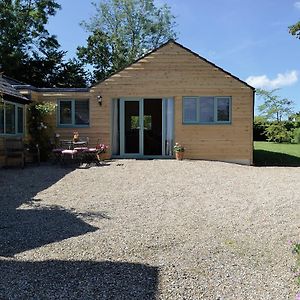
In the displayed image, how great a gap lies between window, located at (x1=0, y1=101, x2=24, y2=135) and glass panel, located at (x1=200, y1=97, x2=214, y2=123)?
293 inches

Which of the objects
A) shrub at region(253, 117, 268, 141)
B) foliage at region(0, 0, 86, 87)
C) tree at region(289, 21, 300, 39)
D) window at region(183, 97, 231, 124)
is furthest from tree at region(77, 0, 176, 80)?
tree at region(289, 21, 300, 39)

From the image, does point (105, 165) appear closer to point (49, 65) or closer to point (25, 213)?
point (25, 213)

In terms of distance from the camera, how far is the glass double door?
16875 millimetres

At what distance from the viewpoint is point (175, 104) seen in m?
16.5

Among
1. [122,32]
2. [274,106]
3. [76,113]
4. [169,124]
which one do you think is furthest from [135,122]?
[122,32]

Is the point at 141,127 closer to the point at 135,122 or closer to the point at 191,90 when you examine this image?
the point at 135,122

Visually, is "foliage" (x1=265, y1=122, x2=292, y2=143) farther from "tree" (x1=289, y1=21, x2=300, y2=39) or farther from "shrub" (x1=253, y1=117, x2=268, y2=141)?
"tree" (x1=289, y1=21, x2=300, y2=39)

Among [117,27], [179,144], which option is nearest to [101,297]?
[179,144]

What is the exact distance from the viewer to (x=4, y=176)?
1160cm

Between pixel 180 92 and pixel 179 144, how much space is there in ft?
7.15

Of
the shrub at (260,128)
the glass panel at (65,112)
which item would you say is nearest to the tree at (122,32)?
the shrub at (260,128)

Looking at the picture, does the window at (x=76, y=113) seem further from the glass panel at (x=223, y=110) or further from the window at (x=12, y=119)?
the glass panel at (x=223, y=110)

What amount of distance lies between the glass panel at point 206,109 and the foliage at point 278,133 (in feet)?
68.9

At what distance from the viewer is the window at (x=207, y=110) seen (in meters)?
16.5
